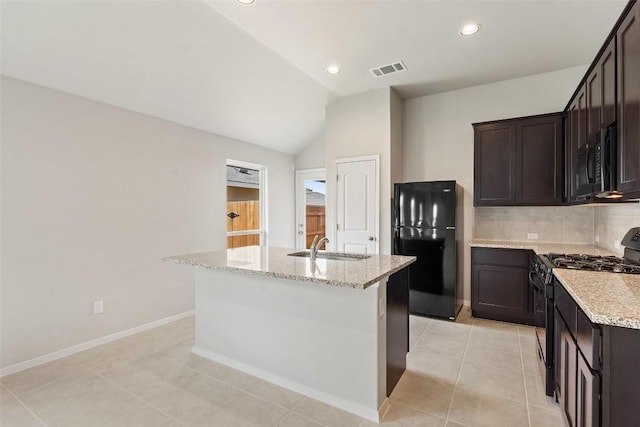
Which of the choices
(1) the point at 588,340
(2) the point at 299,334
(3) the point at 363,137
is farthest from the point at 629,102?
(3) the point at 363,137

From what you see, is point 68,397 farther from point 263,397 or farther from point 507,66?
point 507,66

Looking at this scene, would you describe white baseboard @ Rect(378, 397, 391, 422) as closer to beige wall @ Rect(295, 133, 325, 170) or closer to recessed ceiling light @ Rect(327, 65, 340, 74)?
recessed ceiling light @ Rect(327, 65, 340, 74)

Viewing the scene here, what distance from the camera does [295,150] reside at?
591cm

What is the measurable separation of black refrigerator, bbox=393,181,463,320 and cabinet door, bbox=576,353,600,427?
230 centimetres

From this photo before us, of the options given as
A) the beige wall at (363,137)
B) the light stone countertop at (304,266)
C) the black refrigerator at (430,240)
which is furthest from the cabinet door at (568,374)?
the beige wall at (363,137)

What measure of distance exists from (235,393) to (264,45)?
10.4 ft

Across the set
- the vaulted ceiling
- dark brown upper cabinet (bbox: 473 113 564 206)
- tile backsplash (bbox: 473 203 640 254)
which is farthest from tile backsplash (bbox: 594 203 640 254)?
the vaulted ceiling

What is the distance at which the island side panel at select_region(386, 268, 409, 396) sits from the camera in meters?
2.23

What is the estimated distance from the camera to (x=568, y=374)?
1.65 metres

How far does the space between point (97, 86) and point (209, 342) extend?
271 cm

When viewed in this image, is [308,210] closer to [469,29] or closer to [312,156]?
[312,156]

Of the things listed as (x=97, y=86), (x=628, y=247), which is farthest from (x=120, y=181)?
(x=628, y=247)

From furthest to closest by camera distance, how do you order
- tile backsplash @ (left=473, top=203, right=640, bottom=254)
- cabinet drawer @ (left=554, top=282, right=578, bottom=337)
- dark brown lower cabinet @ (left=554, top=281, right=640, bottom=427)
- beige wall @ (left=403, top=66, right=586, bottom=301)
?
1. beige wall @ (left=403, top=66, right=586, bottom=301)
2. tile backsplash @ (left=473, top=203, right=640, bottom=254)
3. cabinet drawer @ (left=554, top=282, right=578, bottom=337)
4. dark brown lower cabinet @ (left=554, top=281, right=640, bottom=427)

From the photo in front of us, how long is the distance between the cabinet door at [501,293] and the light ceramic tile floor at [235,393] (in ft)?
1.54
